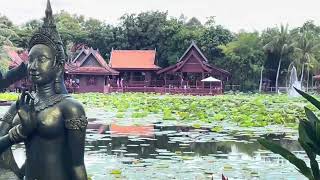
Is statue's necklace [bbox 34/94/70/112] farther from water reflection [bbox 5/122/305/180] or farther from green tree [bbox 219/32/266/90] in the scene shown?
green tree [bbox 219/32/266/90]

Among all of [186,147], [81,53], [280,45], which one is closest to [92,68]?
[81,53]

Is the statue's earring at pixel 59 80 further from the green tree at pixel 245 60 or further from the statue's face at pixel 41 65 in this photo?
the green tree at pixel 245 60

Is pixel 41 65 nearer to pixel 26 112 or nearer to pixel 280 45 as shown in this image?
pixel 26 112

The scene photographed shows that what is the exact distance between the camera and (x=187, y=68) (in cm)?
4075

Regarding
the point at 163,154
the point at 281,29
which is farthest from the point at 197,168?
the point at 281,29

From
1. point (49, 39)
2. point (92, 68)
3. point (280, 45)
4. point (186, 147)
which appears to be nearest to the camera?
point (49, 39)

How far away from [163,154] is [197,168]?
1428mm

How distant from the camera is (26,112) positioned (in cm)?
269

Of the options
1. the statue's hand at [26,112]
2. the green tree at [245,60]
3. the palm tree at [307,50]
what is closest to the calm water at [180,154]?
the statue's hand at [26,112]

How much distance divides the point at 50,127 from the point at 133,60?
39.1 metres

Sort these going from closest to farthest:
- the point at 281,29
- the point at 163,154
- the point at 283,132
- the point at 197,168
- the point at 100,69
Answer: the point at 197,168 → the point at 163,154 → the point at 283,132 → the point at 100,69 → the point at 281,29

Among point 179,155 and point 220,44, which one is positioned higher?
point 220,44

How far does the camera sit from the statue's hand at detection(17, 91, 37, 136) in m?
2.68

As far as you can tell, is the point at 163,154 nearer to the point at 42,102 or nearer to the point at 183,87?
the point at 42,102
